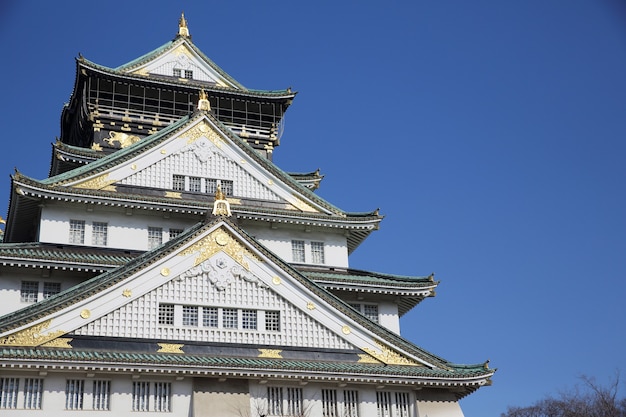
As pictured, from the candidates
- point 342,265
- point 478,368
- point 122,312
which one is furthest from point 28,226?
point 478,368

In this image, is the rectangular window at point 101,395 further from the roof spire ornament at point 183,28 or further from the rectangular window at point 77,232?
the roof spire ornament at point 183,28

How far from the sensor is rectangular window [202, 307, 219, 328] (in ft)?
97.6

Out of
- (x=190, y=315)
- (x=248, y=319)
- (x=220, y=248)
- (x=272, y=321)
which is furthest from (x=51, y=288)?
(x=272, y=321)

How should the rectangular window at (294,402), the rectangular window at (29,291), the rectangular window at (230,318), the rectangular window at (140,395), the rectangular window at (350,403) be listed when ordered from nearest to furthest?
the rectangular window at (140,395) < the rectangular window at (294,402) < the rectangular window at (350,403) < the rectangular window at (230,318) < the rectangular window at (29,291)

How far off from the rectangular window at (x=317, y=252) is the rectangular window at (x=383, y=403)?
9.05 m

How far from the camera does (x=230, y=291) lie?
1199 inches

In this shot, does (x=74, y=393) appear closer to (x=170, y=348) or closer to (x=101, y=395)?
(x=101, y=395)

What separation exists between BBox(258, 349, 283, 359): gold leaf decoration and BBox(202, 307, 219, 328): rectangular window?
1.94 metres

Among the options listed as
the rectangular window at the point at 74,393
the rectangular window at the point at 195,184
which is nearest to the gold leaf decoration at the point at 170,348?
the rectangular window at the point at 74,393

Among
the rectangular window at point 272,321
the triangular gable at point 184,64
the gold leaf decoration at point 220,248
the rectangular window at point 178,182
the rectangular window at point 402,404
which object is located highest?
the triangular gable at point 184,64

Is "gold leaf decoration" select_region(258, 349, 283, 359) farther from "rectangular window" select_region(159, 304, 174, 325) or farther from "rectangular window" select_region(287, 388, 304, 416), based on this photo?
"rectangular window" select_region(159, 304, 174, 325)

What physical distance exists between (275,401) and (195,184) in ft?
42.1

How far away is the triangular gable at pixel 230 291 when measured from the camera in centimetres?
2872

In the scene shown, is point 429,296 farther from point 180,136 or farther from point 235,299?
point 180,136
